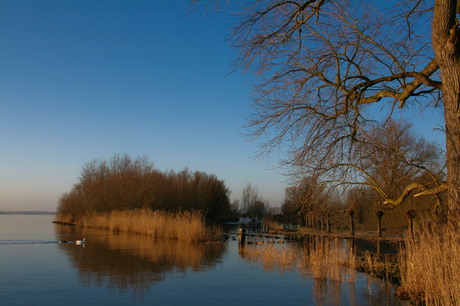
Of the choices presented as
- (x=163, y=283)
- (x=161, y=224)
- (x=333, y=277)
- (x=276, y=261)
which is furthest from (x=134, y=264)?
(x=161, y=224)

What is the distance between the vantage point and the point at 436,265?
5.56m

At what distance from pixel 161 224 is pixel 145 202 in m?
10.1

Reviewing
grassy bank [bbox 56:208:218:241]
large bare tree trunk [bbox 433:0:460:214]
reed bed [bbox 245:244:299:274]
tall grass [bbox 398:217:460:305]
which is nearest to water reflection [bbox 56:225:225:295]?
reed bed [bbox 245:244:299:274]

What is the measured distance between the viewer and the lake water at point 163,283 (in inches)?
280

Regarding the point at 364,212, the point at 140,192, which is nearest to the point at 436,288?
the point at 140,192

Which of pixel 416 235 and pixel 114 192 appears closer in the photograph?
pixel 416 235

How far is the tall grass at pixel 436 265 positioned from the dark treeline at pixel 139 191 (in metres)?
19.5

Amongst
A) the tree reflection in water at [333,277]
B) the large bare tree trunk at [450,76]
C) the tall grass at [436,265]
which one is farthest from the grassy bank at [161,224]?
the large bare tree trunk at [450,76]

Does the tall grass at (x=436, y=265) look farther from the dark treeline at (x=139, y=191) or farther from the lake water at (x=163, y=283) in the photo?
the dark treeline at (x=139, y=191)

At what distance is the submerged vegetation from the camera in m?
20.8

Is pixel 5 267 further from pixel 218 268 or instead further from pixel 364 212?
pixel 364 212

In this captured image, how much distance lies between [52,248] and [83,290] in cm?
931

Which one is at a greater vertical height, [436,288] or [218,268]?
[436,288]

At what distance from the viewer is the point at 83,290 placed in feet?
25.4
